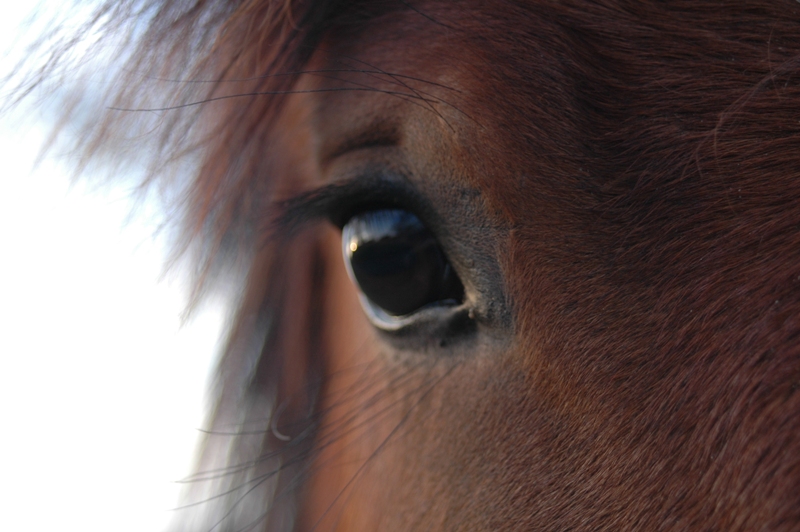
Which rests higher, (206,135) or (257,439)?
(206,135)

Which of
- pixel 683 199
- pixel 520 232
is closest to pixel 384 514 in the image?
pixel 520 232

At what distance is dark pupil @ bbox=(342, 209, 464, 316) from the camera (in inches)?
26.5

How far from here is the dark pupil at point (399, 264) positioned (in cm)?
67

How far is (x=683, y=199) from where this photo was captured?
1.74 ft

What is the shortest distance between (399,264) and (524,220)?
0.54 ft

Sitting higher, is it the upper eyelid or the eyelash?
the upper eyelid

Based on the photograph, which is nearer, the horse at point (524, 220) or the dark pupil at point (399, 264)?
the horse at point (524, 220)

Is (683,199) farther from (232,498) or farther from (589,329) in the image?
(232,498)

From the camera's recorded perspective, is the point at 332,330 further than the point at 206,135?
Yes

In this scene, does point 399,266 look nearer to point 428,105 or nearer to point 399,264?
point 399,264

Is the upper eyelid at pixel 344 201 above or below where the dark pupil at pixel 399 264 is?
above

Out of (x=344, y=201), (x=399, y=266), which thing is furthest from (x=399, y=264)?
(x=344, y=201)

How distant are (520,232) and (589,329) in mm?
122

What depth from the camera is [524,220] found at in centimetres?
60
